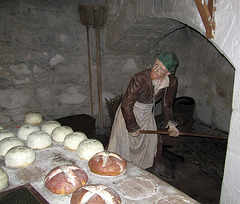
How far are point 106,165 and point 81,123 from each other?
2.53 m

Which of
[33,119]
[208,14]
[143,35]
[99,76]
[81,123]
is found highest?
[208,14]

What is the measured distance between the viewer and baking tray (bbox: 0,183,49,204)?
1.34 m

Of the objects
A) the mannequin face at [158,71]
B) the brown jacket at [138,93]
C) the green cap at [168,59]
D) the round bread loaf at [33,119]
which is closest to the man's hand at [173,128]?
the brown jacket at [138,93]

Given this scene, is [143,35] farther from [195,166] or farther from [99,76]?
[195,166]

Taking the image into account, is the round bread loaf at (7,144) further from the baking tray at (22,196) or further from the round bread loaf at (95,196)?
the round bread loaf at (95,196)

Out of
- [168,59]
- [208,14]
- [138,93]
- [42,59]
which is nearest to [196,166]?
[138,93]

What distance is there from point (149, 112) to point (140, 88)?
50 cm

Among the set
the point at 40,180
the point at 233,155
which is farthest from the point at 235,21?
the point at 40,180

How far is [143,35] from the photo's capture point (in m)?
4.18

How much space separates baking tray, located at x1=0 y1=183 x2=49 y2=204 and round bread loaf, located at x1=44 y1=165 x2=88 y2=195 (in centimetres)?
11

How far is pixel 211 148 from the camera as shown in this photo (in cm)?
419

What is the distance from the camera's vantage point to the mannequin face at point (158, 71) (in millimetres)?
2510

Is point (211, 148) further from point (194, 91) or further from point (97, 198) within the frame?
point (97, 198)

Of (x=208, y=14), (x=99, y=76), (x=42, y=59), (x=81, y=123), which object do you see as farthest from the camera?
(x=99, y=76)
